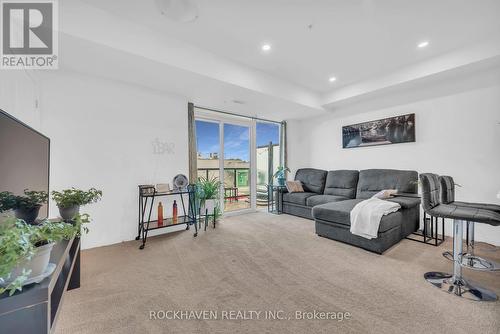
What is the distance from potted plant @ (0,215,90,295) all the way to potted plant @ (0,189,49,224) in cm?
43

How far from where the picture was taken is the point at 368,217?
104 inches

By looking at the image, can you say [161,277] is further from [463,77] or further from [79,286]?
[463,77]

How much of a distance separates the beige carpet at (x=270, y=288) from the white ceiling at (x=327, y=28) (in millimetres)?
2696

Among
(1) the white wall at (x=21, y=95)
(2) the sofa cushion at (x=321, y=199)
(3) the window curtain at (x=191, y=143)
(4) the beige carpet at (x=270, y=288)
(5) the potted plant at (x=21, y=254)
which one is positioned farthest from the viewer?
(2) the sofa cushion at (x=321, y=199)

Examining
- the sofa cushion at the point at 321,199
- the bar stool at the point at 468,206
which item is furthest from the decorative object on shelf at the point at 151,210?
the bar stool at the point at 468,206

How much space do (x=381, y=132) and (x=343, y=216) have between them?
218 cm

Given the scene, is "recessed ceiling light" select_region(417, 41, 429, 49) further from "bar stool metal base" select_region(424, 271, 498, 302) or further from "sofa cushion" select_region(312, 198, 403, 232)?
"bar stool metal base" select_region(424, 271, 498, 302)

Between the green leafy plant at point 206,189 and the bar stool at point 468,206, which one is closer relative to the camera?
the bar stool at point 468,206

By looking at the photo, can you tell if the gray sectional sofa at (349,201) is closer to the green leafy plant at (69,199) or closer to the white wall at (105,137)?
the white wall at (105,137)

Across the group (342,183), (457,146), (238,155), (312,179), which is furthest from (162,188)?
(457,146)

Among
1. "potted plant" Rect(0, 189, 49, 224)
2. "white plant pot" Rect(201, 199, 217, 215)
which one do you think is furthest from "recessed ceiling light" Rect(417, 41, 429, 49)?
"potted plant" Rect(0, 189, 49, 224)

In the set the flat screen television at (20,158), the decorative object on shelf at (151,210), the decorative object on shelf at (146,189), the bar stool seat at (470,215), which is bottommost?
the decorative object on shelf at (151,210)

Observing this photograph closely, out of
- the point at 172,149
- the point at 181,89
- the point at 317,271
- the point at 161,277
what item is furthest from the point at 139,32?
the point at 317,271

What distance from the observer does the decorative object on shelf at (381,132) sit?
12.3 ft
